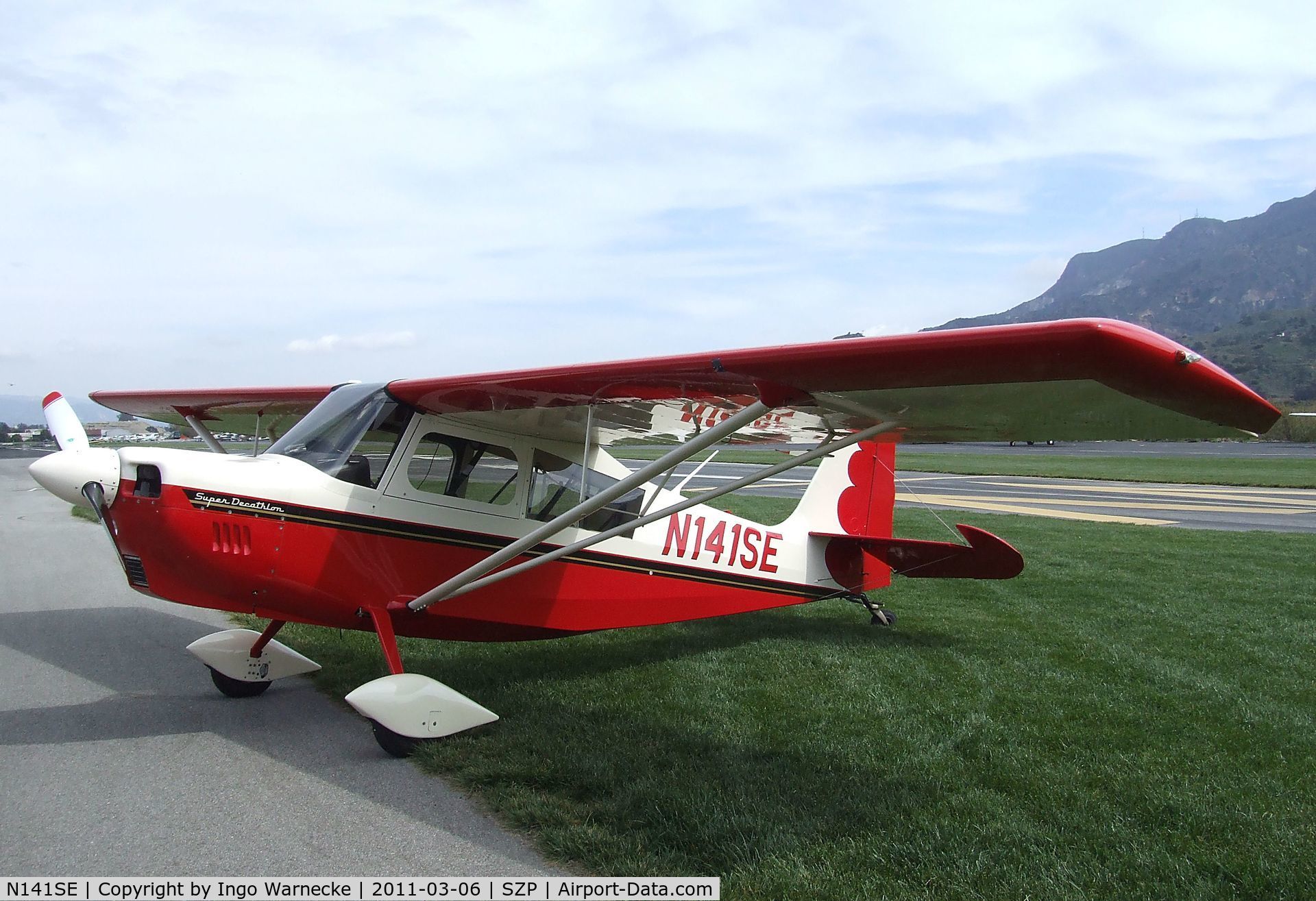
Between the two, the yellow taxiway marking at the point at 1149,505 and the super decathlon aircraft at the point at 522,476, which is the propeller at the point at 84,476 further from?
the yellow taxiway marking at the point at 1149,505

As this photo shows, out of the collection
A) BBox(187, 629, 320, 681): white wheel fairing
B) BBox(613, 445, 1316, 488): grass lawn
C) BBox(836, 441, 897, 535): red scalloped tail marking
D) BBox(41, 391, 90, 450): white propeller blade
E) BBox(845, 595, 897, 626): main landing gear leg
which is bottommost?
BBox(613, 445, 1316, 488): grass lawn

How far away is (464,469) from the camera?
523 centimetres

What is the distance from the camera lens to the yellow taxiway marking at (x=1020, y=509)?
1584cm

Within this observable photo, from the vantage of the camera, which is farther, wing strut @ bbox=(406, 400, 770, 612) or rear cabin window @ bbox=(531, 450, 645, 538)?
rear cabin window @ bbox=(531, 450, 645, 538)

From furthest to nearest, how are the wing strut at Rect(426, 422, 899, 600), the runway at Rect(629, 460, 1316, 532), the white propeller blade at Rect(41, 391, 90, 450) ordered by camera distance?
1. the runway at Rect(629, 460, 1316, 532)
2. the white propeller blade at Rect(41, 391, 90, 450)
3. the wing strut at Rect(426, 422, 899, 600)

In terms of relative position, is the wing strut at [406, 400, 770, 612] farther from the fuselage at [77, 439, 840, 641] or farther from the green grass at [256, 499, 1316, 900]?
the green grass at [256, 499, 1316, 900]

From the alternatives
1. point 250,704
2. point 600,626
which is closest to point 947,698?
point 600,626

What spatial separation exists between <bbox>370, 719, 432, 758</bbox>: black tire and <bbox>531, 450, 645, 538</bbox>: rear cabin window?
5.26 feet

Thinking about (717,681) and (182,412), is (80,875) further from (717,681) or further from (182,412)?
(182,412)

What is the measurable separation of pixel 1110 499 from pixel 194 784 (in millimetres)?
21326

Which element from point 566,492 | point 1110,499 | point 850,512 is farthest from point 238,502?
point 1110,499

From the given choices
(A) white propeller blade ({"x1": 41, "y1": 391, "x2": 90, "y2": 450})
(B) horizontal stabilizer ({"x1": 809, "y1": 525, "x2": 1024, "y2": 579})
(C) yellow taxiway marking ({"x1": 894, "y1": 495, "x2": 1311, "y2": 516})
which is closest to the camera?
(A) white propeller blade ({"x1": 41, "y1": 391, "x2": 90, "y2": 450})

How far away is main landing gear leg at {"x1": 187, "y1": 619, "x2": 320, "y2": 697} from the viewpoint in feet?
17.4

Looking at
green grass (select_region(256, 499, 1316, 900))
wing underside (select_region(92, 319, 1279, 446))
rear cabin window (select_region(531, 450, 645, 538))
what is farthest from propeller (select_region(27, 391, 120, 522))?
rear cabin window (select_region(531, 450, 645, 538))
